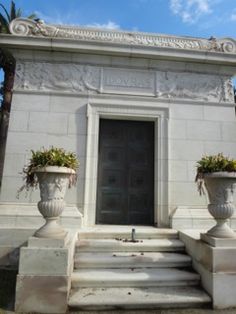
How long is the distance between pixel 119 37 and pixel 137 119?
2.33 m

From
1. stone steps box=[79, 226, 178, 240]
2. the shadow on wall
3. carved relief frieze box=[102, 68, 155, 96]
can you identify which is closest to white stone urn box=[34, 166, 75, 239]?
stone steps box=[79, 226, 178, 240]

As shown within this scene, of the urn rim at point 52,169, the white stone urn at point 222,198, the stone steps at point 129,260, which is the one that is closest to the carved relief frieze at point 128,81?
the urn rim at point 52,169

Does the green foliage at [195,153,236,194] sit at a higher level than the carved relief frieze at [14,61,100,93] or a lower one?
lower

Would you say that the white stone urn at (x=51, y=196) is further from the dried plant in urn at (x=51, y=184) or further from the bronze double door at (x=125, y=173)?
the bronze double door at (x=125, y=173)

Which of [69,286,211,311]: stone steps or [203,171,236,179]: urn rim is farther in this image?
[203,171,236,179]: urn rim

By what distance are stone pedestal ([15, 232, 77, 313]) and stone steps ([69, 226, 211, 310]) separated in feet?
0.82

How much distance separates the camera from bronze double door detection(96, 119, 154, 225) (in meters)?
6.78

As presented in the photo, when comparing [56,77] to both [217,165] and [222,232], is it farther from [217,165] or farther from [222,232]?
[222,232]

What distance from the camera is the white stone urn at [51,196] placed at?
13.3 feet

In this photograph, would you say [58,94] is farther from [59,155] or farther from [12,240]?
[12,240]

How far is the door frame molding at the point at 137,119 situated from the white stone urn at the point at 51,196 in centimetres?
218

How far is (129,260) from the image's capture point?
466cm

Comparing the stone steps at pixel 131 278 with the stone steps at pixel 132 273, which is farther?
the stone steps at pixel 131 278

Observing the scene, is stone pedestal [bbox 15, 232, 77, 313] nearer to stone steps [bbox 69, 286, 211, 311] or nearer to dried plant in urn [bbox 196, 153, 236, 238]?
stone steps [bbox 69, 286, 211, 311]
